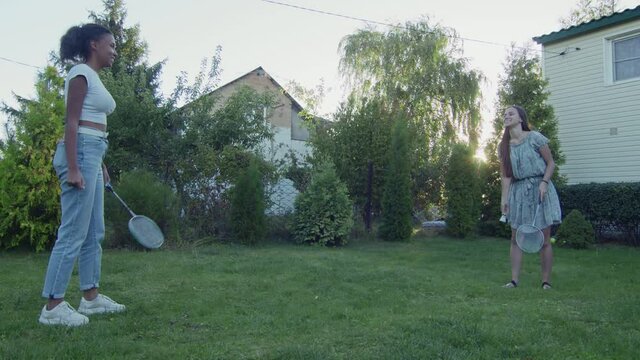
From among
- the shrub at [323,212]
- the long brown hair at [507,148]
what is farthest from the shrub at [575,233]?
the long brown hair at [507,148]

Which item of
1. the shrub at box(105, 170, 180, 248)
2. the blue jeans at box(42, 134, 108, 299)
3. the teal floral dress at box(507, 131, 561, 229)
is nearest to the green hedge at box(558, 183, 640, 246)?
the teal floral dress at box(507, 131, 561, 229)

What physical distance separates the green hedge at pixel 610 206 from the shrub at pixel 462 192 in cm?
196

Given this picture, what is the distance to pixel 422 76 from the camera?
19.8 meters

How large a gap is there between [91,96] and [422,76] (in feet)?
57.3

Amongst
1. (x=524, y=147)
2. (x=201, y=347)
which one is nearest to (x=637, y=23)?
(x=524, y=147)

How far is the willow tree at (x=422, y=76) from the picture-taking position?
64.7ft

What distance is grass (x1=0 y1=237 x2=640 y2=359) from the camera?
113 inches

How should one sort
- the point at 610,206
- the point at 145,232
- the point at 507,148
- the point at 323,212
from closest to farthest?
the point at 145,232 → the point at 507,148 → the point at 323,212 → the point at 610,206

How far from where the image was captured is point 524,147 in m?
5.16

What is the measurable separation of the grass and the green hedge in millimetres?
3862

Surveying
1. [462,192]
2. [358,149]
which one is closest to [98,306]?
[358,149]

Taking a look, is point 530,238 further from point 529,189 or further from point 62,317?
point 62,317

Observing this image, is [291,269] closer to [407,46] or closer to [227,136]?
[227,136]

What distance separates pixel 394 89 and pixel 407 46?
1.67 m
